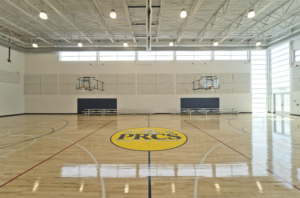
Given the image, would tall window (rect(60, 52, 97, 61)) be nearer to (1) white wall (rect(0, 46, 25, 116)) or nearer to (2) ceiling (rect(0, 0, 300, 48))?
(2) ceiling (rect(0, 0, 300, 48))

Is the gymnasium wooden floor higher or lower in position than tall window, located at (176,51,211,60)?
lower

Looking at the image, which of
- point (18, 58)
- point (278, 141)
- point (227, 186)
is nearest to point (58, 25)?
point (18, 58)

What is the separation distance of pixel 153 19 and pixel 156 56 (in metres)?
5.76

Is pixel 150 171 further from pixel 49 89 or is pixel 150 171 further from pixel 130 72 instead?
pixel 49 89

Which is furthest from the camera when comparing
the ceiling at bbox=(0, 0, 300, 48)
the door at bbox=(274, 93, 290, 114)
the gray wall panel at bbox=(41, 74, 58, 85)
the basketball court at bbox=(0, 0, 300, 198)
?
the gray wall panel at bbox=(41, 74, 58, 85)

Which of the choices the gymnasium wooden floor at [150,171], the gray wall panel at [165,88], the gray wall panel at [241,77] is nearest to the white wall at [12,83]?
the gymnasium wooden floor at [150,171]

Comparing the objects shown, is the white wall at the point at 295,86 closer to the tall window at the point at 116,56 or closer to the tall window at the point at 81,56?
the tall window at the point at 116,56

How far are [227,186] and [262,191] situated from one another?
64cm

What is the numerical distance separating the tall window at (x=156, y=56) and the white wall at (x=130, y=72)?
1.71 feet

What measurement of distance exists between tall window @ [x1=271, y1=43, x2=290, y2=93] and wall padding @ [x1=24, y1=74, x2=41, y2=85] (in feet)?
93.6

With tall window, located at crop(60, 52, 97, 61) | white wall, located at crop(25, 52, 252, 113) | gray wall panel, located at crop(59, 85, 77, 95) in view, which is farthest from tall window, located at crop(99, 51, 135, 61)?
gray wall panel, located at crop(59, 85, 77, 95)

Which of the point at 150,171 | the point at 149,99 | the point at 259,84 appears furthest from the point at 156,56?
the point at 150,171

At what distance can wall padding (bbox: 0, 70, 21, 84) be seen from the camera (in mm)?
14113

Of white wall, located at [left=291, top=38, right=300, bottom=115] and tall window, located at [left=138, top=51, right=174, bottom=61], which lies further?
tall window, located at [left=138, top=51, right=174, bottom=61]
